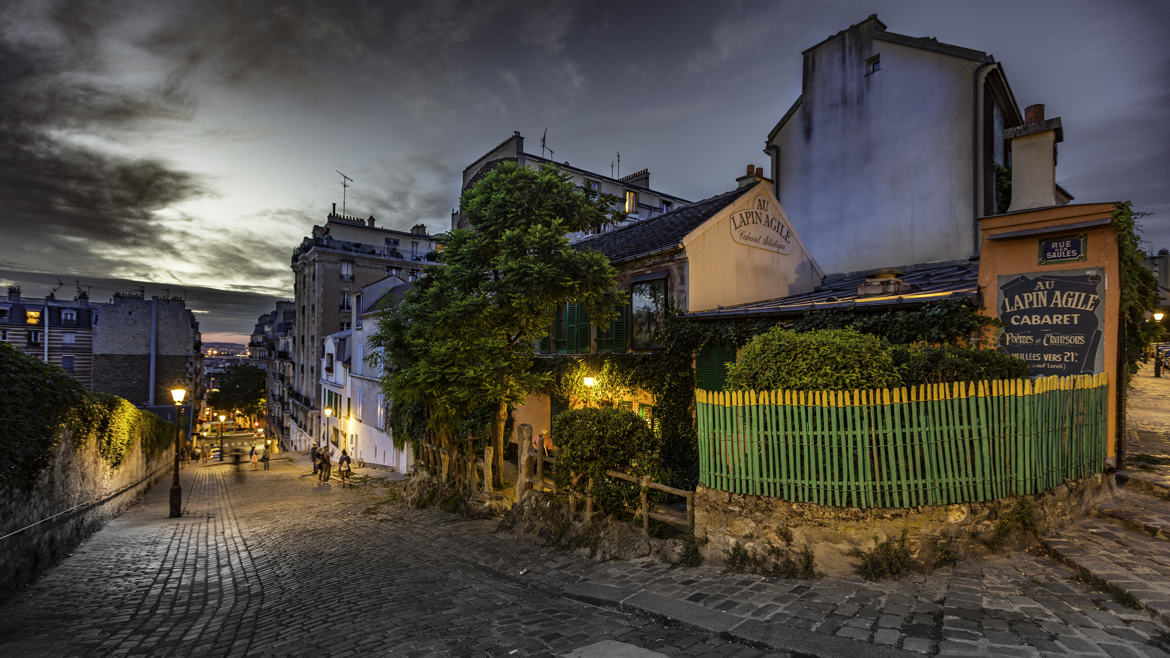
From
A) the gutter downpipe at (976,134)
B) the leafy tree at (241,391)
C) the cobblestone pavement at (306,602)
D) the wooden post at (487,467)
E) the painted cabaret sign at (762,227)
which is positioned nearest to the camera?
the cobblestone pavement at (306,602)

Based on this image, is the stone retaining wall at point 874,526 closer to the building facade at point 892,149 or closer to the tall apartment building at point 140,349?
the building facade at point 892,149

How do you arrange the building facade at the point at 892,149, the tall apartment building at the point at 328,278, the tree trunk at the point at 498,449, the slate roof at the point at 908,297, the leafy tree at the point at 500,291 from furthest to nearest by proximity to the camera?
1. the tall apartment building at the point at 328,278
2. the building facade at the point at 892,149
3. the tree trunk at the point at 498,449
4. the leafy tree at the point at 500,291
5. the slate roof at the point at 908,297

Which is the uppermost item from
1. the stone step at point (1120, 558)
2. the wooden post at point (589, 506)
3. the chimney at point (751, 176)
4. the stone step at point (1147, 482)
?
the chimney at point (751, 176)

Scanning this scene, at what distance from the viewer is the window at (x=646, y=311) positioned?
574 inches

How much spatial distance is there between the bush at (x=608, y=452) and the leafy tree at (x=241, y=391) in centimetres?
7077

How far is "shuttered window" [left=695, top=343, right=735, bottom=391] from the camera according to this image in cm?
1276

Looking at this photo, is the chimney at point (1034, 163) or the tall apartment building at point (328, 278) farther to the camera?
the tall apartment building at point (328, 278)

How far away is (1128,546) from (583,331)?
12726 millimetres

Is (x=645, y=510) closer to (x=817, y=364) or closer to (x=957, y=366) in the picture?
(x=817, y=364)

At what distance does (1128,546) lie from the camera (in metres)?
6.48

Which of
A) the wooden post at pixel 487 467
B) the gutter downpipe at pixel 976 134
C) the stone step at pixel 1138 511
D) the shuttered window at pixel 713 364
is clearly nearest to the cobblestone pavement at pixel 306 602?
the wooden post at pixel 487 467

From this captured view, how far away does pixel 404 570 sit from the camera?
9.38 meters

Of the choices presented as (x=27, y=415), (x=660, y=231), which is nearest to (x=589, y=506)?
(x=660, y=231)

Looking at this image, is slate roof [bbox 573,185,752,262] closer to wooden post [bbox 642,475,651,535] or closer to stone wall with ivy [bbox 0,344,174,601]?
wooden post [bbox 642,475,651,535]
